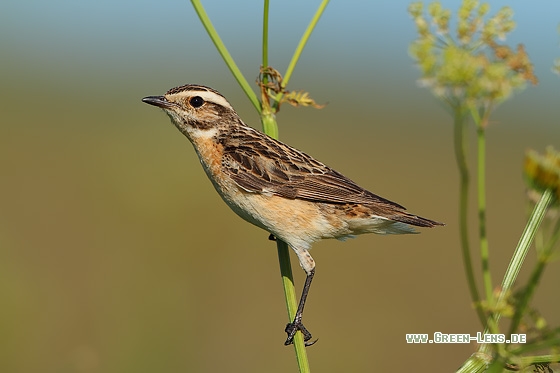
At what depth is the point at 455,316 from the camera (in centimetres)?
1466

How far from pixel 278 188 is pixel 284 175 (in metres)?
0.13

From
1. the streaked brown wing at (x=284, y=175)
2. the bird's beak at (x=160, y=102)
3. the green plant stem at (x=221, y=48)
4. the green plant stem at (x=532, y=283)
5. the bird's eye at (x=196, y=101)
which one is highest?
the bird's eye at (x=196, y=101)

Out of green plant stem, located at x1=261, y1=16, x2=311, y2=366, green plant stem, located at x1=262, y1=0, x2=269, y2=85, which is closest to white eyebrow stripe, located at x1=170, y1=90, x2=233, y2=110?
green plant stem, located at x1=261, y1=16, x2=311, y2=366

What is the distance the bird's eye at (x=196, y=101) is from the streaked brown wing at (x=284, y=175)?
1.21 ft

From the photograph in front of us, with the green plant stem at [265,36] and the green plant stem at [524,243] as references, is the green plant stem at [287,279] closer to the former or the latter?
the green plant stem at [265,36]

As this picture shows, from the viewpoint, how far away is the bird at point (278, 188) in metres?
5.55

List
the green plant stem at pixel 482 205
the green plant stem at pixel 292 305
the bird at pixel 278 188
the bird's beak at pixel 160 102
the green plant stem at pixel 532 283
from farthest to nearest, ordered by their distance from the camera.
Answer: the bird's beak at pixel 160 102 → the bird at pixel 278 188 → the green plant stem at pixel 292 305 → the green plant stem at pixel 482 205 → the green plant stem at pixel 532 283

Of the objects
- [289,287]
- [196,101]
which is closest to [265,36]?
[289,287]

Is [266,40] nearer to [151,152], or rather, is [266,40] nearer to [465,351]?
[465,351]

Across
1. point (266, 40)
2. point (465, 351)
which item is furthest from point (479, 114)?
point (465, 351)

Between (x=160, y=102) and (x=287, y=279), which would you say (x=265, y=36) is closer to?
(x=287, y=279)

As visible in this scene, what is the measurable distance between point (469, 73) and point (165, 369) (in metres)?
7.47

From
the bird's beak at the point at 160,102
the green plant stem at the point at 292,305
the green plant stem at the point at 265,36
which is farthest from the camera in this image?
the bird's beak at the point at 160,102

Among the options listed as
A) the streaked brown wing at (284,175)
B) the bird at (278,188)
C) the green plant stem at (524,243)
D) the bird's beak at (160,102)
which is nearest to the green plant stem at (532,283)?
the green plant stem at (524,243)
